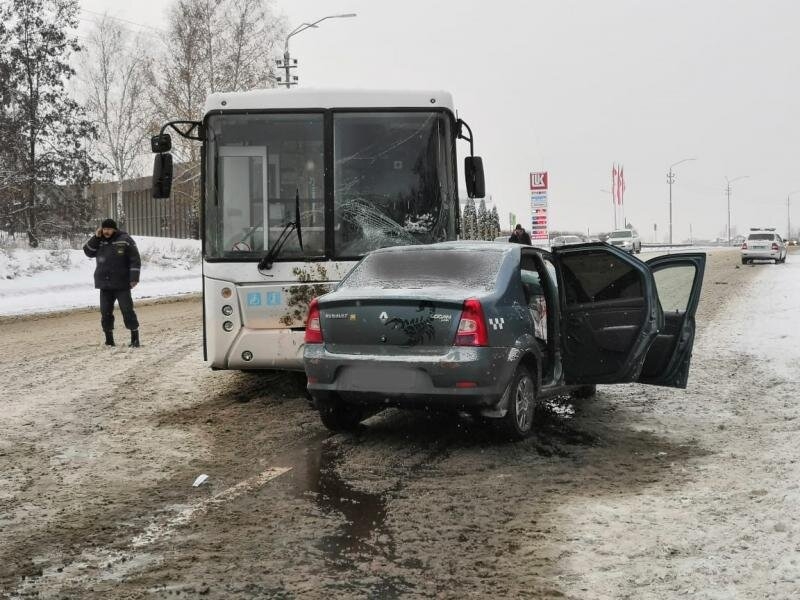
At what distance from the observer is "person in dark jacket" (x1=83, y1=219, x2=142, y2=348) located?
1288 cm

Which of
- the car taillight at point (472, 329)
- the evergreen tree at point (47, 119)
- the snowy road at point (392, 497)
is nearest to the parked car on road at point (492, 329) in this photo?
the car taillight at point (472, 329)

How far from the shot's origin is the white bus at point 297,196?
8617mm

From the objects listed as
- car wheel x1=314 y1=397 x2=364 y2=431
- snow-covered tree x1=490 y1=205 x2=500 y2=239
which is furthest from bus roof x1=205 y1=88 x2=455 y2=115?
snow-covered tree x1=490 y1=205 x2=500 y2=239

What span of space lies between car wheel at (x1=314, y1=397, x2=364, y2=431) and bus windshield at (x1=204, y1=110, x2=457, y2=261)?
1964mm

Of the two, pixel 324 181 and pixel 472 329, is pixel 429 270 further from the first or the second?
pixel 324 181

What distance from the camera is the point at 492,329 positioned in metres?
6.54

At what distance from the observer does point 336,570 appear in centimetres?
420

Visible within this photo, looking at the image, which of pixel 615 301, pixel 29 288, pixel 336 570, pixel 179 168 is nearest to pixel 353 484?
pixel 336 570

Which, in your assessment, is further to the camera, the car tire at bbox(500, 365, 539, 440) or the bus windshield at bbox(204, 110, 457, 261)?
the bus windshield at bbox(204, 110, 457, 261)

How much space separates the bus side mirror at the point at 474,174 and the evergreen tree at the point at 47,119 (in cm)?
2985

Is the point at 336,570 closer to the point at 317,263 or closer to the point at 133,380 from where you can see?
the point at 317,263

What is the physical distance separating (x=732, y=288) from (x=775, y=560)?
71.4 feet

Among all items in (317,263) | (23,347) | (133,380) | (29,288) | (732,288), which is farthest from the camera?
(29,288)

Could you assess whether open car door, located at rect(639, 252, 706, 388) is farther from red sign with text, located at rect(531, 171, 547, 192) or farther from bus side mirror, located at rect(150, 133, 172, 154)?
red sign with text, located at rect(531, 171, 547, 192)
